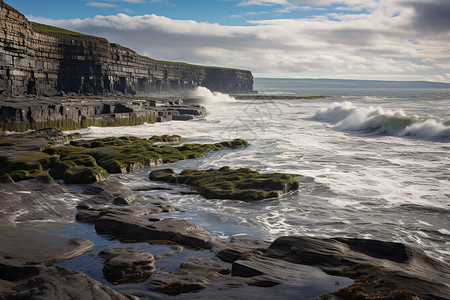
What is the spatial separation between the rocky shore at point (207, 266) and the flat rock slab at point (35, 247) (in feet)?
0.05

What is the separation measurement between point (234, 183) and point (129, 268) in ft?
24.4

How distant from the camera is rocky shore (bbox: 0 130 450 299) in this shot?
18.1 ft

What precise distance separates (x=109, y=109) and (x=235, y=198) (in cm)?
3055

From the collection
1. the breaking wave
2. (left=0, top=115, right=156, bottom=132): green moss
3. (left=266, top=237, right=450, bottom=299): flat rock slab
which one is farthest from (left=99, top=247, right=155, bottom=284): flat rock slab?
the breaking wave

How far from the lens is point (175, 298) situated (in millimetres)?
5676

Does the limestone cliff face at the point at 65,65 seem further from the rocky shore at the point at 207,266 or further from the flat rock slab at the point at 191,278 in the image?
the flat rock slab at the point at 191,278

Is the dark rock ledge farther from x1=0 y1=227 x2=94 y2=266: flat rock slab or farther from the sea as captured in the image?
the sea

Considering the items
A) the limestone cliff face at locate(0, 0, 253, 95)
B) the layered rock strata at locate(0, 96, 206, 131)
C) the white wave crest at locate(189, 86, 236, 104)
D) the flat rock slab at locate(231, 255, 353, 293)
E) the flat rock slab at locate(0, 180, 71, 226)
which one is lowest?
the flat rock slab at locate(0, 180, 71, 226)

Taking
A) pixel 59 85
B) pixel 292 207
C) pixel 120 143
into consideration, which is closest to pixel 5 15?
pixel 59 85

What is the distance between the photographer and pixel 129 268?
644 cm

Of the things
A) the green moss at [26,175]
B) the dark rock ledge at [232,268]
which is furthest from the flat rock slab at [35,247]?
the green moss at [26,175]

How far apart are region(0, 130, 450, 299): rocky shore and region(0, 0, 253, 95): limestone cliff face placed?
4410 cm

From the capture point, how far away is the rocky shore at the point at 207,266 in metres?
5.52

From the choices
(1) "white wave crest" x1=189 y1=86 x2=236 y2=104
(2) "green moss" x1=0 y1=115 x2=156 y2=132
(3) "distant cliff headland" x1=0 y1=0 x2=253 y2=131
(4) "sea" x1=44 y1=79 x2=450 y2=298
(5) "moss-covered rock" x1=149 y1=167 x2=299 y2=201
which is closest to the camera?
(4) "sea" x1=44 y1=79 x2=450 y2=298
